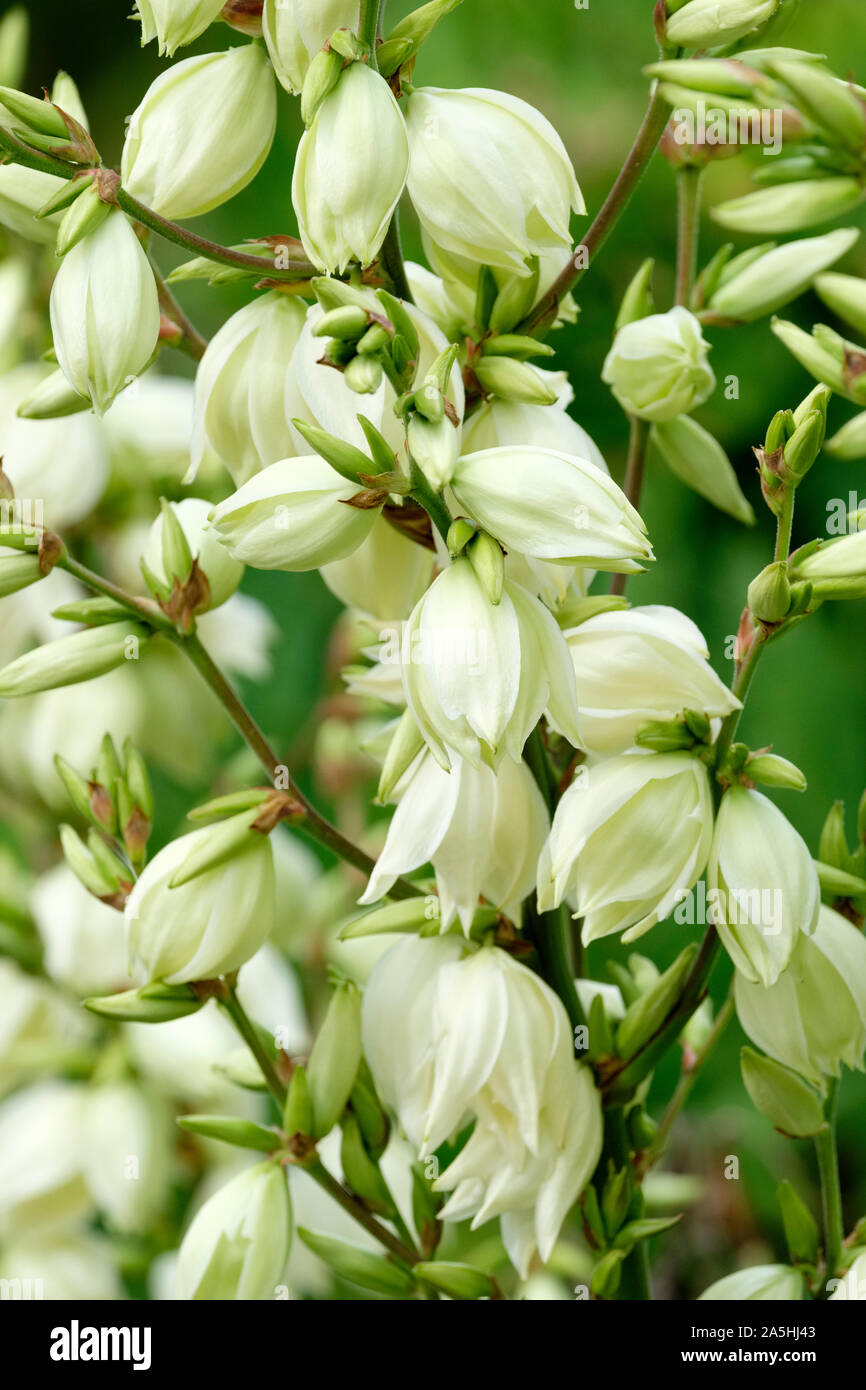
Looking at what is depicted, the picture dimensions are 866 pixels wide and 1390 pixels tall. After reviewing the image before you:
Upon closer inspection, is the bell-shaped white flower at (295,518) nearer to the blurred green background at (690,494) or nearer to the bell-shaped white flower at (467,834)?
the bell-shaped white flower at (467,834)

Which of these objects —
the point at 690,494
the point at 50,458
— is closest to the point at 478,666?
the point at 50,458

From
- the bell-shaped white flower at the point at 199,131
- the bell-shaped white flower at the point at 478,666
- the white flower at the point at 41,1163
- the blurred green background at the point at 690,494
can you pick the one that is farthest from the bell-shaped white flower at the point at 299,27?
the blurred green background at the point at 690,494

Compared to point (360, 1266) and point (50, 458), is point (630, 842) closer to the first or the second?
point (360, 1266)

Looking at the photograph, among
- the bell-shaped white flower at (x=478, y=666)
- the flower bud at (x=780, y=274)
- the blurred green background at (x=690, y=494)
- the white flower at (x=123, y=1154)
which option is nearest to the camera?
the bell-shaped white flower at (x=478, y=666)

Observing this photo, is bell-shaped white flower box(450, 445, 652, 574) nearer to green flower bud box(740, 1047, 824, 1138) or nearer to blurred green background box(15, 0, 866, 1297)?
green flower bud box(740, 1047, 824, 1138)

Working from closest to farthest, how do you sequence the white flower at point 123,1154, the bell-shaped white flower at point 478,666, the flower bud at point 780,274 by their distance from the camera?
the bell-shaped white flower at point 478,666
the flower bud at point 780,274
the white flower at point 123,1154

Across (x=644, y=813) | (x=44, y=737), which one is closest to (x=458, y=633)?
(x=644, y=813)
